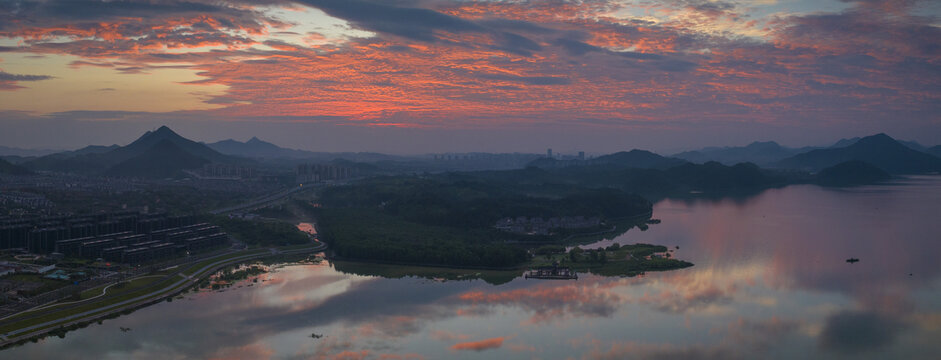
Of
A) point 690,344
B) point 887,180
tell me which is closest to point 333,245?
point 690,344

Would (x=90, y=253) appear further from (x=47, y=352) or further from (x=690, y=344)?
(x=690, y=344)

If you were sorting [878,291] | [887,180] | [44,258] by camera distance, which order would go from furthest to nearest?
[887,180] → [44,258] → [878,291]

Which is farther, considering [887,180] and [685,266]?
[887,180]

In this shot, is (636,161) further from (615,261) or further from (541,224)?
(615,261)

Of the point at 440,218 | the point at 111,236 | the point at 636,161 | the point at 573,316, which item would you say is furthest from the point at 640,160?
the point at 573,316

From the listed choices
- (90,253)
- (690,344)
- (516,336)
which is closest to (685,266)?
(690,344)

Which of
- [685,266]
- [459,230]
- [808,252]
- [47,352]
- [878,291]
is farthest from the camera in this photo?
[459,230]
